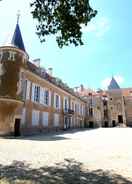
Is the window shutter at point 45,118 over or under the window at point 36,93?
under

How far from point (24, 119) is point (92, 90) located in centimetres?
3184

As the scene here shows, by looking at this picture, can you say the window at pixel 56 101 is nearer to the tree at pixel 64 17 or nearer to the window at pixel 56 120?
the window at pixel 56 120

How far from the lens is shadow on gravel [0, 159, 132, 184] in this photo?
473cm

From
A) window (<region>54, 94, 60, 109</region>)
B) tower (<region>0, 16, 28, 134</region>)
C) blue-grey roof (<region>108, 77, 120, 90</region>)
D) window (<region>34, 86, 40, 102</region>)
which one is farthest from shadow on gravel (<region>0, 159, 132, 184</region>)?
blue-grey roof (<region>108, 77, 120, 90</region>)

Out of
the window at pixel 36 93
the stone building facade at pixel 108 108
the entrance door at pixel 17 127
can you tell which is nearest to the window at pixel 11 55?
the window at pixel 36 93

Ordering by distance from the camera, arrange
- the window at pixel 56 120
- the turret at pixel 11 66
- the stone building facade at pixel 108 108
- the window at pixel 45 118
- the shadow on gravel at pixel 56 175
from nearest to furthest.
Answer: the shadow on gravel at pixel 56 175 → the turret at pixel 11 66 → the window at pixel 45 118 → the window at pixel 56 120 → the stone building facade at pixel 108 108

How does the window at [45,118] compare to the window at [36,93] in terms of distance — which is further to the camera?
the window at [45,118]

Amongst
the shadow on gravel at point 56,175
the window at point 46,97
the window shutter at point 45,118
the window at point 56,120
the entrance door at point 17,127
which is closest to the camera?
the shadow on gravel at point 56,175

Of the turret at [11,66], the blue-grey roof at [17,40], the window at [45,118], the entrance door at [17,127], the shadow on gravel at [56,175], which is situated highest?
the blue-grey roof at [17,40]

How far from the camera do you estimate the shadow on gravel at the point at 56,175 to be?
15.5ft

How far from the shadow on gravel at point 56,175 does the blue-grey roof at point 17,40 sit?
47.9 feet

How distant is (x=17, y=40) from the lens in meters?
19.0

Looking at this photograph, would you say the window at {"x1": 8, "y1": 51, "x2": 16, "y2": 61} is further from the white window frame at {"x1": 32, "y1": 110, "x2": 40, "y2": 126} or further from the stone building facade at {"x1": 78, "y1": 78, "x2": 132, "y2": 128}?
the stone building facade at {"x1": 78, "y1": 78, "x2": 132, "y2": 128}

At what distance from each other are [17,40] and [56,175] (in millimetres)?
16271
